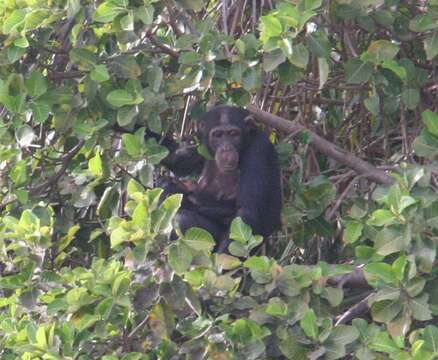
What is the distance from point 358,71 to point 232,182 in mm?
1225

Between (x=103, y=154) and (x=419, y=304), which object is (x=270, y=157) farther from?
(x=419, y=304)

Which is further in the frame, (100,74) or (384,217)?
(100,74)

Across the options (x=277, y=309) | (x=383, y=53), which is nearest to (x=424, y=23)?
(x=383, y=53)

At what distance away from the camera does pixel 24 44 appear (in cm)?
500

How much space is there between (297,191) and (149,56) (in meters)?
0.84

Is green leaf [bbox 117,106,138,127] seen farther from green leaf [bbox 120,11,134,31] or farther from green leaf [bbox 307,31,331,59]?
green leaf [bbox 307,31,331,59]

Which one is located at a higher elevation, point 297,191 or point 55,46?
point 55,46

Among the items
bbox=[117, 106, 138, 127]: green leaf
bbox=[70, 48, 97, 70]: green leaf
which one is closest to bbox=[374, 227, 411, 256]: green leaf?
bbox=[117, 106, 138, 127]: green leaf

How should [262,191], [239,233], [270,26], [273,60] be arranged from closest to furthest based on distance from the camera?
[239,233], [270,26], [273,60], [262,191]

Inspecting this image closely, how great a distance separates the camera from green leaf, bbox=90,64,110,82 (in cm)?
→ 504

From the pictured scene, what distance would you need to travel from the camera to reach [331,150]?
5500 mm

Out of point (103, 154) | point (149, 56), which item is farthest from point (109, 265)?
point (149, 56)

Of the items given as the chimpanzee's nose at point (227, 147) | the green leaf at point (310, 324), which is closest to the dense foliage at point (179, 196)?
the green leaf at point (310, 324)

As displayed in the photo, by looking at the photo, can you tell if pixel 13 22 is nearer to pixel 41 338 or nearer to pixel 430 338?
pixel 41 338
